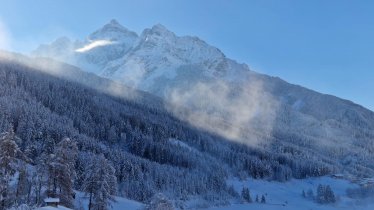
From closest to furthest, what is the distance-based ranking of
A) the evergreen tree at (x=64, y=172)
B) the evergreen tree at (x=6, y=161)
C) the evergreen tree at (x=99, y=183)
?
1. the evergreen tree at (x=6, y=161)
2. the evergreen tree at (x=64, y=172)
3. the evergreen tree at (x=99, y=183)

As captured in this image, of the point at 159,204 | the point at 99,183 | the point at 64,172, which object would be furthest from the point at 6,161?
the point at 159,204

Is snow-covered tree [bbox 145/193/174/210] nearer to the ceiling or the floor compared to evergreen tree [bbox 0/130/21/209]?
nearer to the floor

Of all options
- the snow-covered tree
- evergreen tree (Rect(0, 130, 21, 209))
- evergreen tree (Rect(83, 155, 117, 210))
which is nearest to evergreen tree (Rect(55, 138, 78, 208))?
evergreen tree (Rect(83, 155, 117, 210))

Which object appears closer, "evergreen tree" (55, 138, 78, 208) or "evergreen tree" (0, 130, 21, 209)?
"evergreen tree" (0, 130, 21, 209)

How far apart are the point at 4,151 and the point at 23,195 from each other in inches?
751

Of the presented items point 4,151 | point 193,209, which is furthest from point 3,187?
point 193,209

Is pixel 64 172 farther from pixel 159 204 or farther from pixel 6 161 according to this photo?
pixel 159 204

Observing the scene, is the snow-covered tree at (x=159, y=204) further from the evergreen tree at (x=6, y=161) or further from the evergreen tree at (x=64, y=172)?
the evergreen tree at (x=6, y=161)

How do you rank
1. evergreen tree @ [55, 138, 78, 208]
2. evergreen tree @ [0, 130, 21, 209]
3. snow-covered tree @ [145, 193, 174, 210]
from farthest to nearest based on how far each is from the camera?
1. snow-covered tree @ [145, 193, 174, 210]
2. evergreen tree @ [55, 138, 78, 208]
3. evergreen tree @ [0, 130, 21, 209]

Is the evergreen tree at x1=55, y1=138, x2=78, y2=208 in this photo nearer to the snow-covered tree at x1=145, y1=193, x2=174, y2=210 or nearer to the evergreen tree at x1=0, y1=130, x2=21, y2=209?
the evergreen tree at x1=0, y1=130, x2=21, y2=209

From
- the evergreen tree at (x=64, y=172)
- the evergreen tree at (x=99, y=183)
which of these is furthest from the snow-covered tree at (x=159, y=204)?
the evergreen tree at (x=64, y=172)

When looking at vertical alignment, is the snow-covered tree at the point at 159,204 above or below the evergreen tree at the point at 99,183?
below

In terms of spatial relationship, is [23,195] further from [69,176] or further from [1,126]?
[1,126]

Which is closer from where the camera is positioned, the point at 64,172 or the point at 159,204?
the point at 64,172
